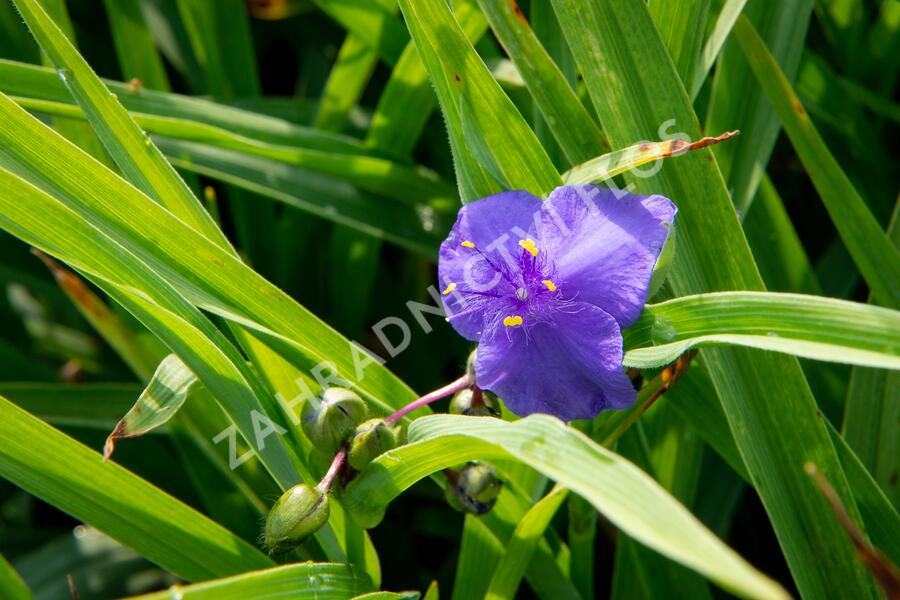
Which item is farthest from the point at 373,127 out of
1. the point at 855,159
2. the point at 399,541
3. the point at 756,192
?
the point at 855,159

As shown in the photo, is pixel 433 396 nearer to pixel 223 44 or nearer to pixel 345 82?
pixel 345 82

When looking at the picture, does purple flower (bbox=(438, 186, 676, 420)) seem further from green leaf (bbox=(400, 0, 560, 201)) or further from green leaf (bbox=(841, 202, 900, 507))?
green leaf (bbox=(841, 202, 900, 507))

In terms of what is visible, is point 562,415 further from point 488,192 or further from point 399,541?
point 399,541

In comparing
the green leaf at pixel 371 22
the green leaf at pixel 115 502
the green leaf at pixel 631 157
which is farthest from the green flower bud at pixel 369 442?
the green leaf at pixel 371 22

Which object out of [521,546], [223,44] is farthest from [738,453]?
[223,44]

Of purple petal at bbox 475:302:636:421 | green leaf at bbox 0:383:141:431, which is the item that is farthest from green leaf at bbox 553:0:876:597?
green leaf at bbox 0:383:141:431

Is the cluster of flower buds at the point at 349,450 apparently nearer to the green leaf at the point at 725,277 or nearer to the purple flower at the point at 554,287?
the purple flower at the point at 554,287
